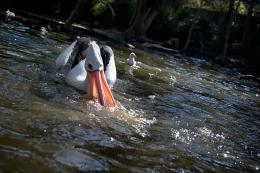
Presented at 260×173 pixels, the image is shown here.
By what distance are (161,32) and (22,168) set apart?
2863 centimetres

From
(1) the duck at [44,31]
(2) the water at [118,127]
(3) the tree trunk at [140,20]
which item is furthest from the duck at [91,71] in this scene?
(3) the tree trunk at [140,20]

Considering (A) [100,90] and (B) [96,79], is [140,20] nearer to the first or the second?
(B) [96,79]

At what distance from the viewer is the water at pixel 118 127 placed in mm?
5965

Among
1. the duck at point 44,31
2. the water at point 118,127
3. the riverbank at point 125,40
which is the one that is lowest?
the riverbank at point 125,40

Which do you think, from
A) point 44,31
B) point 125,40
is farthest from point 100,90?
point 125,40

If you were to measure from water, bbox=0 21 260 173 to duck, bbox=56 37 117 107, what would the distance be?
0.61 ft

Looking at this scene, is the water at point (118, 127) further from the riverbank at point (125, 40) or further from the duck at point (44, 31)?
the riverbank at point (125, 40)

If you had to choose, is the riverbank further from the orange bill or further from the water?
the orange bill

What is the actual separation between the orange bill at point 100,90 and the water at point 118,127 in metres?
0.16

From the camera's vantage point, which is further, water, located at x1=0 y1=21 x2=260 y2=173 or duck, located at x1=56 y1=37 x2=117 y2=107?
duck, located at x1=56 y1=37 x2=117 y2=107

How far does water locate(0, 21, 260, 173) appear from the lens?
235 inches

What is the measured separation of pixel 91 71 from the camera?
8922 mm

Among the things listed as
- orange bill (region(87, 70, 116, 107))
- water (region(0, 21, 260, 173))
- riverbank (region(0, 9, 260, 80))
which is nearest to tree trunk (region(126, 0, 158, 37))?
riverbank (region(0, 9, 260, 80))

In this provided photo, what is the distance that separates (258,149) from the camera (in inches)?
324
